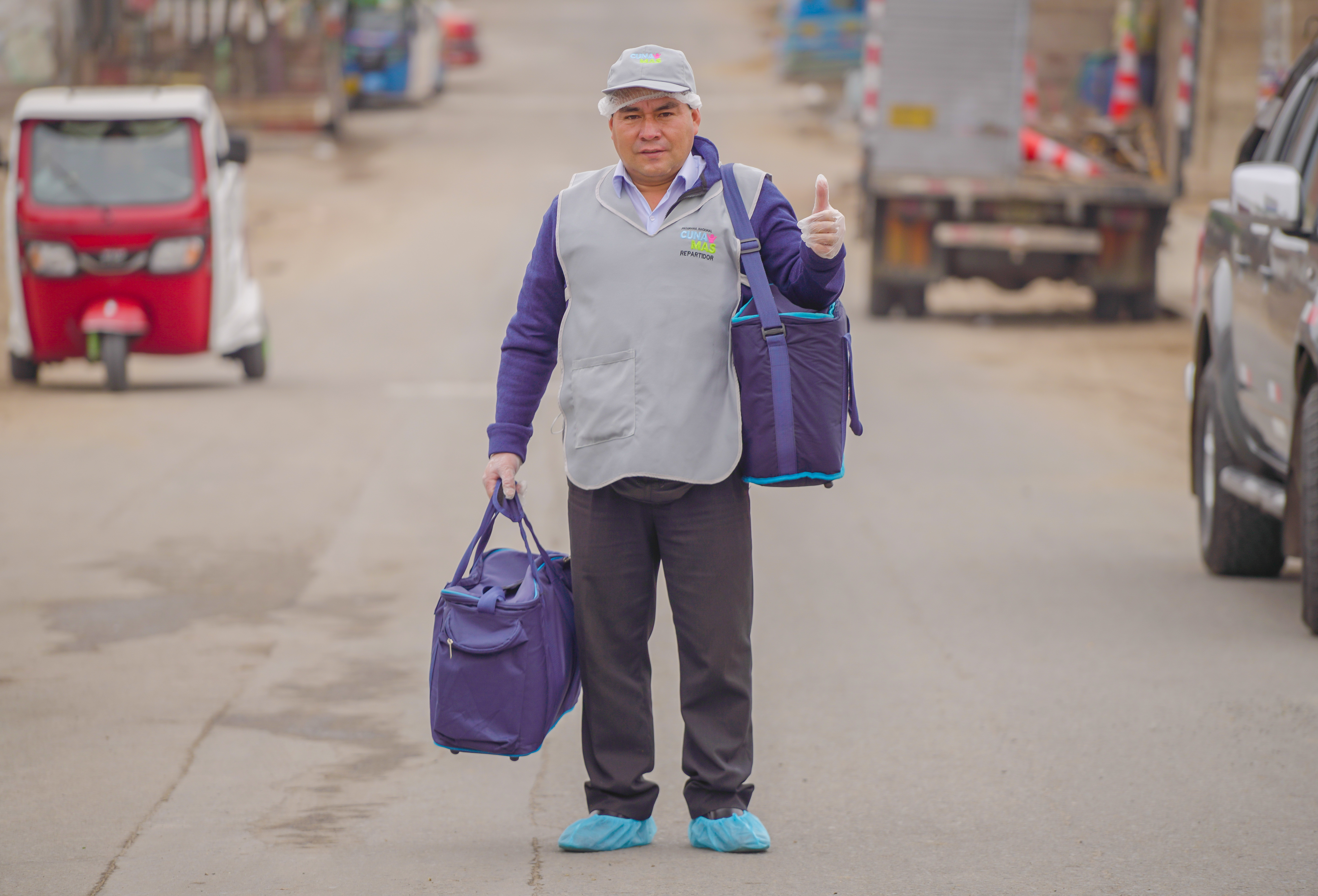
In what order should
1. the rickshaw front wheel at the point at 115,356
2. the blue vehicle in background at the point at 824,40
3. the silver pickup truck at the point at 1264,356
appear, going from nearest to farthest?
1. the silver pickup truck at the point at 1264,356
2. the rickshaw front wheel at the point at 115,356
3. the blue vehicle in background at the point at 824,40

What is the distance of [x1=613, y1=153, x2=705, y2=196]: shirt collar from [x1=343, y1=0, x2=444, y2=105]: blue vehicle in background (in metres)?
33.8

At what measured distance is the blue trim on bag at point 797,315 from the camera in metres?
4.24

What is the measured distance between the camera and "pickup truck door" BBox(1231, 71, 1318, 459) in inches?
275

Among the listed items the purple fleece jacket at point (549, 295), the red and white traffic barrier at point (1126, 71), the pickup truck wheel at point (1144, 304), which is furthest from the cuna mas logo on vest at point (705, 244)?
the red and white traffic barrier at point (1126, 71)

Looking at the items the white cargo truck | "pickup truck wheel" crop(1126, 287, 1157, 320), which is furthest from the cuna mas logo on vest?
"pickup truck wheel" crop(1126, 287, 1157, 320)

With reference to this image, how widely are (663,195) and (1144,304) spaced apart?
1424cm

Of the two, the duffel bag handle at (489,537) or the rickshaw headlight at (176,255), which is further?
the rickshaw headlight at (176,255)

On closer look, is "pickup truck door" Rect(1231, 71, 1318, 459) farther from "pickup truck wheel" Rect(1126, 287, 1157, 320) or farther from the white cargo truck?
"pickup truck wheel" Rect(1126, 287, 1157, 320)

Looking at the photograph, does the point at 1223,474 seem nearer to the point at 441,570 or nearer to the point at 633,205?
the point at 441,570

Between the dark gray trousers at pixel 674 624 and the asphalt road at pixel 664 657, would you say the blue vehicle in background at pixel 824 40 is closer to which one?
the asphalt road at pixel 664 657

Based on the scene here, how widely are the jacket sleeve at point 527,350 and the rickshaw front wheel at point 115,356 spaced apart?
33.1 feet

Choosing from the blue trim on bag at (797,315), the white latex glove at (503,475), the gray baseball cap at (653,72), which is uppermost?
the gray baseball cap at (653,72)

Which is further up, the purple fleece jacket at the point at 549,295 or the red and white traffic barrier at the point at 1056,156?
the purple fleece jacket at the point at 549,295

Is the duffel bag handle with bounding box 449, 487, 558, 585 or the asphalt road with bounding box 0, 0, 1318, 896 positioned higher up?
A: the duffel bag handle with bounding box 449, 487, 558, 585
